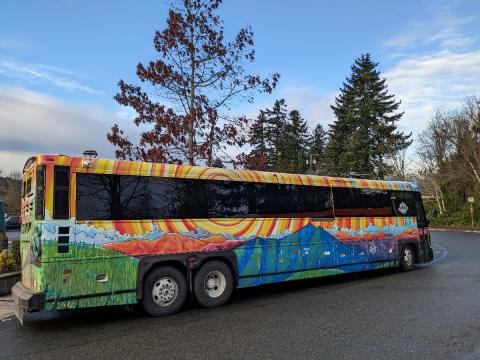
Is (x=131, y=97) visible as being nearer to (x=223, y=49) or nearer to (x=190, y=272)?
(x=223, y=49)

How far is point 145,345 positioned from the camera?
6.18 meters

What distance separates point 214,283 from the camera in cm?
895

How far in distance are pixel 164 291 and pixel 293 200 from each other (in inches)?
152

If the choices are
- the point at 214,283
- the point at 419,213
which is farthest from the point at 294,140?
the point at 214,283

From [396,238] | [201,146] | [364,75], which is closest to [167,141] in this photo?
[201,146]

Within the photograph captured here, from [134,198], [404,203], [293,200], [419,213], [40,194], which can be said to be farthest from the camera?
[419,213]

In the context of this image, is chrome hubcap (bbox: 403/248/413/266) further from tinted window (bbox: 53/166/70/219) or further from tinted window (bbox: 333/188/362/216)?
tinted window (bbox: 53/166/70/219)

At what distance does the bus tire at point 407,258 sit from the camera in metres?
13.8

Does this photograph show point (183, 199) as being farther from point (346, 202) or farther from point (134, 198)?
point (346, 202)

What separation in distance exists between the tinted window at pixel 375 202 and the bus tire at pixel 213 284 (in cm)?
518

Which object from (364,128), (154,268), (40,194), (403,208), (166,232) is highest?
(364,128)

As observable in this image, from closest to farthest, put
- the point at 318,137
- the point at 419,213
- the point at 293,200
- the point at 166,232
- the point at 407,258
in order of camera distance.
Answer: the point at 166,232 < the point at 293,200 < the point at 407,258 < the point at 419,213 < the point at 318,137

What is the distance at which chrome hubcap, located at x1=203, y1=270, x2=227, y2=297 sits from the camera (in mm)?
8814

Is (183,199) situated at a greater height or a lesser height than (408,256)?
greater
